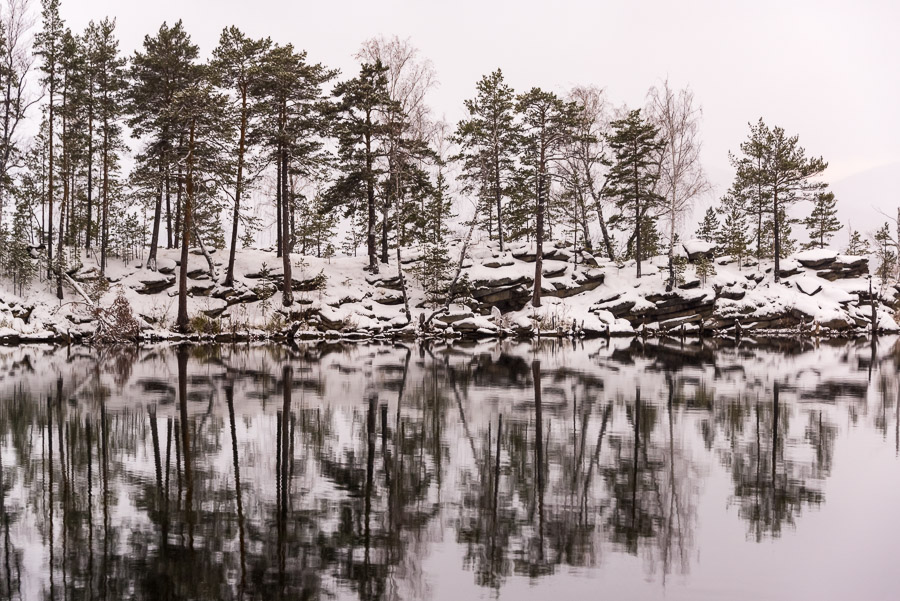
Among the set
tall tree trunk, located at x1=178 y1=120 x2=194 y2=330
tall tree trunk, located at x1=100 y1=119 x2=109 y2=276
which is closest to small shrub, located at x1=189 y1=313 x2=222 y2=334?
tall tree trunk, located at x1=178 y1=120 x2=194 y2=330

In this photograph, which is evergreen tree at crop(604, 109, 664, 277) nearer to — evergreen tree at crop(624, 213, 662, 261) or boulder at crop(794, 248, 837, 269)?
evergreen tree at crop(624, 213, 662, 261)

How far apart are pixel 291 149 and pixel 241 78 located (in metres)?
4.75

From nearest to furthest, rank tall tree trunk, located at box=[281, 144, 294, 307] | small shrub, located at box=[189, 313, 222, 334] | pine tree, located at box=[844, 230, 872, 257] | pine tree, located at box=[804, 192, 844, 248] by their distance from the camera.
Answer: small shrub, located at box=[189, 313, 222, 334] → tall tree trunk, located at box=[281, 144, 294, 307] → pine tree, located at box=[804, 192, 844, 248] → pine tree, located at box=[844, 230, 872, 257]

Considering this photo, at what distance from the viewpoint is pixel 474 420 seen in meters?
13.3

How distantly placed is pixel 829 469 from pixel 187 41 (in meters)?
41.4

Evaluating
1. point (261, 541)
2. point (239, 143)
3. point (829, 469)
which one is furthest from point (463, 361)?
point (239, 143)

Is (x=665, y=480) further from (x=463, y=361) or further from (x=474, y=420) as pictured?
(x=463, y=361)

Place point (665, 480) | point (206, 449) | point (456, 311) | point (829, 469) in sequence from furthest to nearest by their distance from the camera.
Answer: point (456, 311)
point (206, 449)
point (829, 469)
point (665, 480)

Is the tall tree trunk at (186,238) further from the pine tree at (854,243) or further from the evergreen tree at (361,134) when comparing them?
the pine tree at (854,243)

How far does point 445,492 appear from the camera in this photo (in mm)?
8492

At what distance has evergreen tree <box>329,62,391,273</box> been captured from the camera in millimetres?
41469

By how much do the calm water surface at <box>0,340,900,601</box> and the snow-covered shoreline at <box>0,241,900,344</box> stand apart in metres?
21.5

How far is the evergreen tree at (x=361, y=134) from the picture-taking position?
136ft

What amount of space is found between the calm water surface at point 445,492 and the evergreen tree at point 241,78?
77.1 feet
